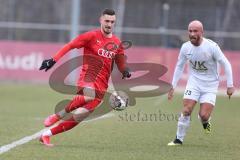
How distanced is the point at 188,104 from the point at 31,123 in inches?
166

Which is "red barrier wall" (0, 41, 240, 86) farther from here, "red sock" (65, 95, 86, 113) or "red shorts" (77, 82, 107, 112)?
"red sock" (65, 95, 86, 113)

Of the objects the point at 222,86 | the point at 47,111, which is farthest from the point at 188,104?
the point at 222,86

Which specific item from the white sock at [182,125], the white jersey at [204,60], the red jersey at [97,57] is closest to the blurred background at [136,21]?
the white jersey at [204,60]

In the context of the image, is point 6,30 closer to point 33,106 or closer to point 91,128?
point 33,106

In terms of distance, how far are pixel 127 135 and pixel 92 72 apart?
6.53 feet

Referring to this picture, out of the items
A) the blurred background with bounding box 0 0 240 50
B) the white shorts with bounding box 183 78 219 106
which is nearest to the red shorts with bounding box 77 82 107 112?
the white shorts with bounding box 183 78 219 106

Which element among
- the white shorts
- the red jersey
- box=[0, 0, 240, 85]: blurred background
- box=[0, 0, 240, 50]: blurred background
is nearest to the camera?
the red jersey

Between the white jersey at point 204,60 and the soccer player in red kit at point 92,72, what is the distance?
3.37 ft

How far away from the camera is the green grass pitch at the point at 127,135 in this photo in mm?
9914

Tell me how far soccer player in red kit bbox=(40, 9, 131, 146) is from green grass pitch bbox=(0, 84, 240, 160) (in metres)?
0.36

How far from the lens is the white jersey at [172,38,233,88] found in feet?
36.7

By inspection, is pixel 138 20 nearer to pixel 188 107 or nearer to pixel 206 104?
pixel 206 104

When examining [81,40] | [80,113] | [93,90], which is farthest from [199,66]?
[80,113]

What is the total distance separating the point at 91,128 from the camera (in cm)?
1371
